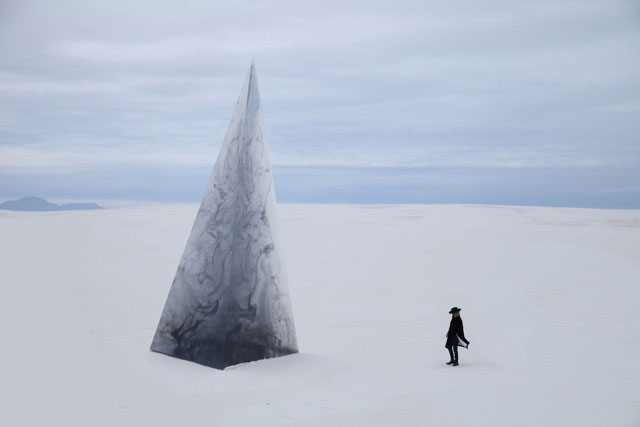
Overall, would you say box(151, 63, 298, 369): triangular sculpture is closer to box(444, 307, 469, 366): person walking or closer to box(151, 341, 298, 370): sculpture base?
box(151, 341, 298, 370): sculpture base

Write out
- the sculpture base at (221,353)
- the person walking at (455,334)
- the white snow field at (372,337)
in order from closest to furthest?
the white snow field at (372,337) → the sculpture base at (221,353) → the person walking at (455,334)

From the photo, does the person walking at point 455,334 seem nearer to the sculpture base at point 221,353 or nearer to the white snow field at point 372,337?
the white snow field at point 372,337

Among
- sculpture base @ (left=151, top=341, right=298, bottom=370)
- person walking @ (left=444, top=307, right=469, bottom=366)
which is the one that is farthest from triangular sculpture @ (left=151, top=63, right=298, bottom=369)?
person walking @ (left=444, top=307, right=469, bottom=366)

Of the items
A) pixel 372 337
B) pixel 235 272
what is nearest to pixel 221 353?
pixel 235 272

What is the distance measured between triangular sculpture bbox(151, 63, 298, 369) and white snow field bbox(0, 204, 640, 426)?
0.91 ft

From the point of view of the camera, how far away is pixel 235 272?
7.95m

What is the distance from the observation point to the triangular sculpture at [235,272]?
7.90 metres

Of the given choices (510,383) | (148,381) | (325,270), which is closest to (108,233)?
(325,270)

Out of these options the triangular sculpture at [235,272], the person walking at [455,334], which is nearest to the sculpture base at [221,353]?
the triangular sculpture at [235,272]

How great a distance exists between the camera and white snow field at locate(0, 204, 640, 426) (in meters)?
6.60

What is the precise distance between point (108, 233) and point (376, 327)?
49.3 feet

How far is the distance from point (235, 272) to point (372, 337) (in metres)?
2.82

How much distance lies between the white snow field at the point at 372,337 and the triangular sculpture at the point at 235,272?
276 millimetres

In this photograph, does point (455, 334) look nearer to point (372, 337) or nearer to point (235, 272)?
point (372, 337)
